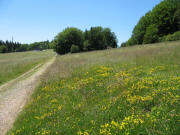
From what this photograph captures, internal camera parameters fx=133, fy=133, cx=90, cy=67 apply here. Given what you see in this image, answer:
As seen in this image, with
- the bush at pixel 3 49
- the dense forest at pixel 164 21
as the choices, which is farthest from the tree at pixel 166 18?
the bush at pixel 3 49

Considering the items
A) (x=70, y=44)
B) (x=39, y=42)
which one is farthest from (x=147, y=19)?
(x=39, y=42)

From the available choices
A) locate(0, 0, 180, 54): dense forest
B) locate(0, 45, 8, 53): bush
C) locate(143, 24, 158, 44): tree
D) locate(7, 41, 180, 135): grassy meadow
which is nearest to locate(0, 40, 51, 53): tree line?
locate(0, 45, 8, 53): bush

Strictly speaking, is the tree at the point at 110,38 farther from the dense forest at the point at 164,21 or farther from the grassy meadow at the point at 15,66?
the grassy meadow at the point at 15,66

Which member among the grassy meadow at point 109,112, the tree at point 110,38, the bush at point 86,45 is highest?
the tree at point 110,38

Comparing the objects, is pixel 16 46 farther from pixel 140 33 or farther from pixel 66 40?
pixel 140 33

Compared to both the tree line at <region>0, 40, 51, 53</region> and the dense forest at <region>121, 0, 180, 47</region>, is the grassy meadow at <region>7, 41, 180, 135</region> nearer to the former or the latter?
the dense forest at <region>121, 0, 180, 47</region>

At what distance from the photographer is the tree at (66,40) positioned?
214ft

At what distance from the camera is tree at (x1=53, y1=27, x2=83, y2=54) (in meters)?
65.4

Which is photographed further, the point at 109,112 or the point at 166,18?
the point at 166,18

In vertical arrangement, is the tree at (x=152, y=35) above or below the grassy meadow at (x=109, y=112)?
above

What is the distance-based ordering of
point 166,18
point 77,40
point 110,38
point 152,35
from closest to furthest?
point 166,18 → point 152,35 → point 77,40 → point 110,38

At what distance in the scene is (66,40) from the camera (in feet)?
215

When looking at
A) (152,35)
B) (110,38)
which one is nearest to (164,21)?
(152,35)

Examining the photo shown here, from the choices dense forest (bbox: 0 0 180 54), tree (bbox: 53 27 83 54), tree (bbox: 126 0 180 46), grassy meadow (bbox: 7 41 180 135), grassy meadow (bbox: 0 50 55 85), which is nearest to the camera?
grassy meadow (bbox: 7 41 180 135)
